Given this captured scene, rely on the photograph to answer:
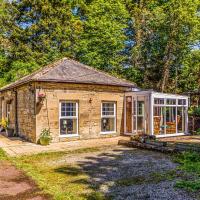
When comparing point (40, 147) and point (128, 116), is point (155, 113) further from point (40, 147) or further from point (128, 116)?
point (40, 147)

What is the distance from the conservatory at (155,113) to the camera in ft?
56.2

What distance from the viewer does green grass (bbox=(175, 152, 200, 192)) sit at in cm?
711

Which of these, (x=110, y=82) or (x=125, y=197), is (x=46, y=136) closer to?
(x=110, y=82)

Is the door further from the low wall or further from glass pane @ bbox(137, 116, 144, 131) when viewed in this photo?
the low wall

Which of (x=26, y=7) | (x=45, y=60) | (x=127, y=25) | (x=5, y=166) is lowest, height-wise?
(x=5, y=166)

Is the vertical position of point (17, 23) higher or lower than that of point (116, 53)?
higher

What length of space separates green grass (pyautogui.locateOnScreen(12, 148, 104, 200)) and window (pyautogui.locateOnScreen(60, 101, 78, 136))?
4.07 m

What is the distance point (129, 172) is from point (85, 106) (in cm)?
828

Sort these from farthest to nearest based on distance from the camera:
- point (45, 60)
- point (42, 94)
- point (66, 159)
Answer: point (45, 60), point (42, 94), point (66, 159)

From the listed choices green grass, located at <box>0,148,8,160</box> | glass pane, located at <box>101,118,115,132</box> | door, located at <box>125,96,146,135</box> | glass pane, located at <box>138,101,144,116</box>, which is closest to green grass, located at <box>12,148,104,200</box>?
green grass, located at <box>0,148,8,160</box>

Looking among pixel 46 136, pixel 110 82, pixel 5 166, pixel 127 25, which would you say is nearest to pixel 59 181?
pixel 5 166

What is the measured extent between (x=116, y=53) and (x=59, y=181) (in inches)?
984

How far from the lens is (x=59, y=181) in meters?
7.91

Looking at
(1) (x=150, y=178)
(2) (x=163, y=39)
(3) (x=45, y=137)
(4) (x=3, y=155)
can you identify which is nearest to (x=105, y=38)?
(2) (x=163, y=39)
